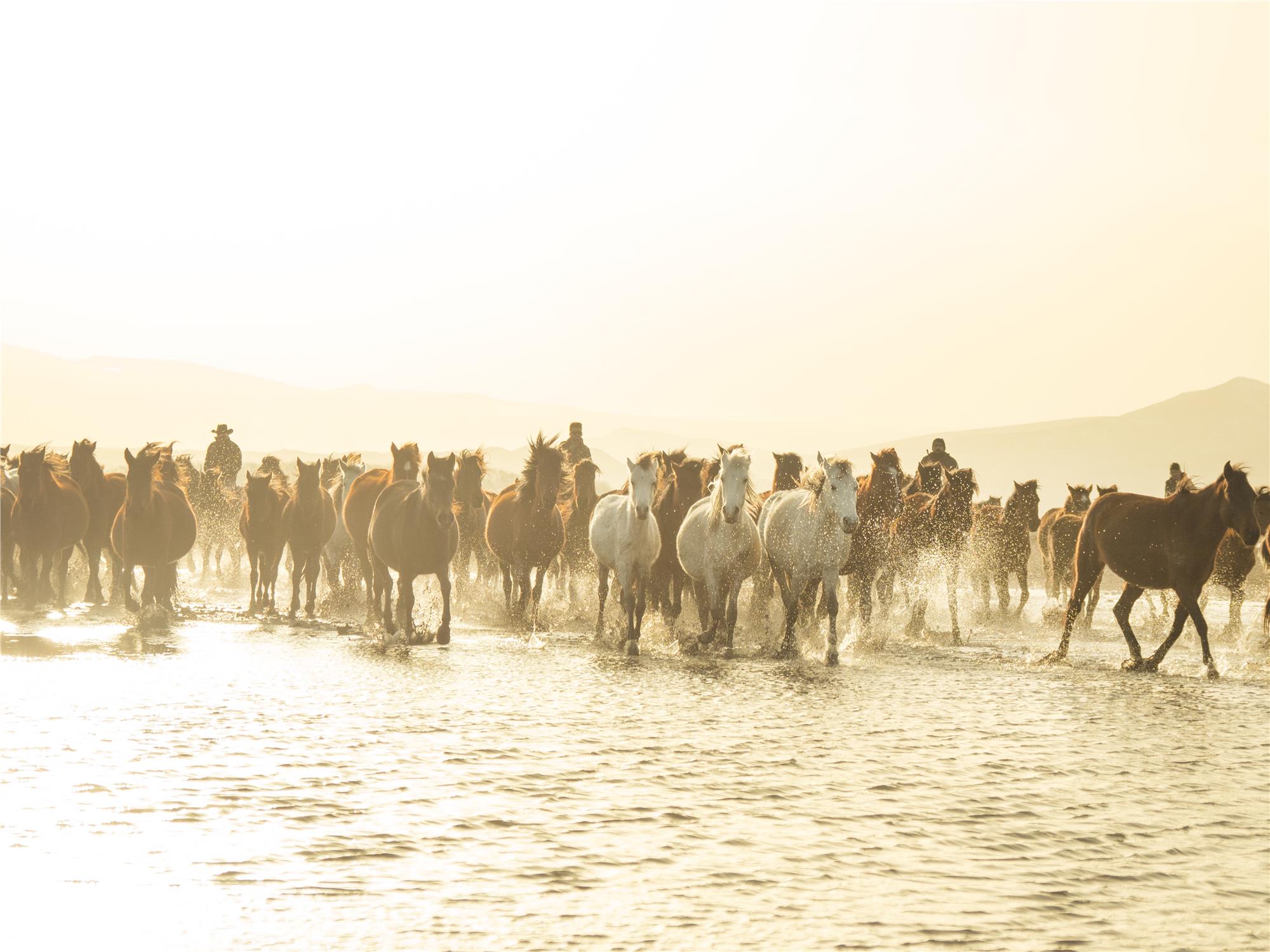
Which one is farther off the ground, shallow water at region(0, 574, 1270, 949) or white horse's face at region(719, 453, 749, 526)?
white horse's face at region(719, 453, 749, 526)

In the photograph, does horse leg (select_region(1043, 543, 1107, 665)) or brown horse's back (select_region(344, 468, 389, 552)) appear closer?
horse leg (select_region(1043, 543, 1107, 665))

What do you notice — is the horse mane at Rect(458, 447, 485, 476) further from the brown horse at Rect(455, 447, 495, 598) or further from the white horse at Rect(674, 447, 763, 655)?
the white horse at Rect(674, 447, 763, 655)

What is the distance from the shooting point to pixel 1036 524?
2256 centimetres

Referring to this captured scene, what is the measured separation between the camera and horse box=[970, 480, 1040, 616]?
2131cm

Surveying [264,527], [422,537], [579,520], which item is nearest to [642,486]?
[422,537]

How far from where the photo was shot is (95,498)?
20.3m

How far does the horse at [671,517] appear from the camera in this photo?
52.6 feet

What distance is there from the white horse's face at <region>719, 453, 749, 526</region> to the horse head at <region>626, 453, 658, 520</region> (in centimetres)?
82

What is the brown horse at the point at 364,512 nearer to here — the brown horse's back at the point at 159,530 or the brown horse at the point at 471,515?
the brown horse at the point at 471,515

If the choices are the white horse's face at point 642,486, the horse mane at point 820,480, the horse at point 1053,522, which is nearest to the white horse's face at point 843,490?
the horse mane at point 820,480

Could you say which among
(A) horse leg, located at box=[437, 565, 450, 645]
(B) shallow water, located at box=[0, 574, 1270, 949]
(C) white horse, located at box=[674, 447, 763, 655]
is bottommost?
(B) shallow water, located at box=[0, 574, 1270, 949]

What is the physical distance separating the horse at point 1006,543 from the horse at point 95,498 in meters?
13.0

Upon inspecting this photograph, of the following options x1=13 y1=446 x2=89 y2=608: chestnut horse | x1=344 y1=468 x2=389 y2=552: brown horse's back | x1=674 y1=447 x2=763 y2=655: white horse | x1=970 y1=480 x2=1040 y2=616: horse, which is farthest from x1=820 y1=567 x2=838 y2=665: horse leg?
x1=13 y1=446 x2=89 y2=608: chestnut horse

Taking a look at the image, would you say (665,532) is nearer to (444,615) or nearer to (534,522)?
(534,522)
